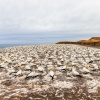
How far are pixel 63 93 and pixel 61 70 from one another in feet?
11.5

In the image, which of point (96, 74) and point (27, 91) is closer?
point (27, 91)

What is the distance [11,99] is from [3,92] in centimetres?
87

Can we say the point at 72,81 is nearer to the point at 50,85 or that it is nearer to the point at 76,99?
the point at 50,85

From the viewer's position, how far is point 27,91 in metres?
8.51

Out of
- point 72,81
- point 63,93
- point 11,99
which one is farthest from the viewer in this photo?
point 72,81

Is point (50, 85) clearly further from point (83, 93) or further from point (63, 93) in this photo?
point (83, 93)

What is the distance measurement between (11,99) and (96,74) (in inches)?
230

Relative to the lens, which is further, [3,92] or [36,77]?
[36,77]

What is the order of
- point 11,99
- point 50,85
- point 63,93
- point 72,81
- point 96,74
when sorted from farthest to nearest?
point 96,74, point 72,81, point 50,85, point 63,93, point 11,99

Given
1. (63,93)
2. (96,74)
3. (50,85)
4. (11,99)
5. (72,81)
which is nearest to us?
(11,99)

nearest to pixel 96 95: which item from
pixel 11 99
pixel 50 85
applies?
pixel 50 85

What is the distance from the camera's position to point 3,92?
8516mm

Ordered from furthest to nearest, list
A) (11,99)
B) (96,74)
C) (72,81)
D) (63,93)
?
(96,74) < (72,81) < (63,93) < (11,99)

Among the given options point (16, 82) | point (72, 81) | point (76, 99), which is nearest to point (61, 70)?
point (72, 81)
